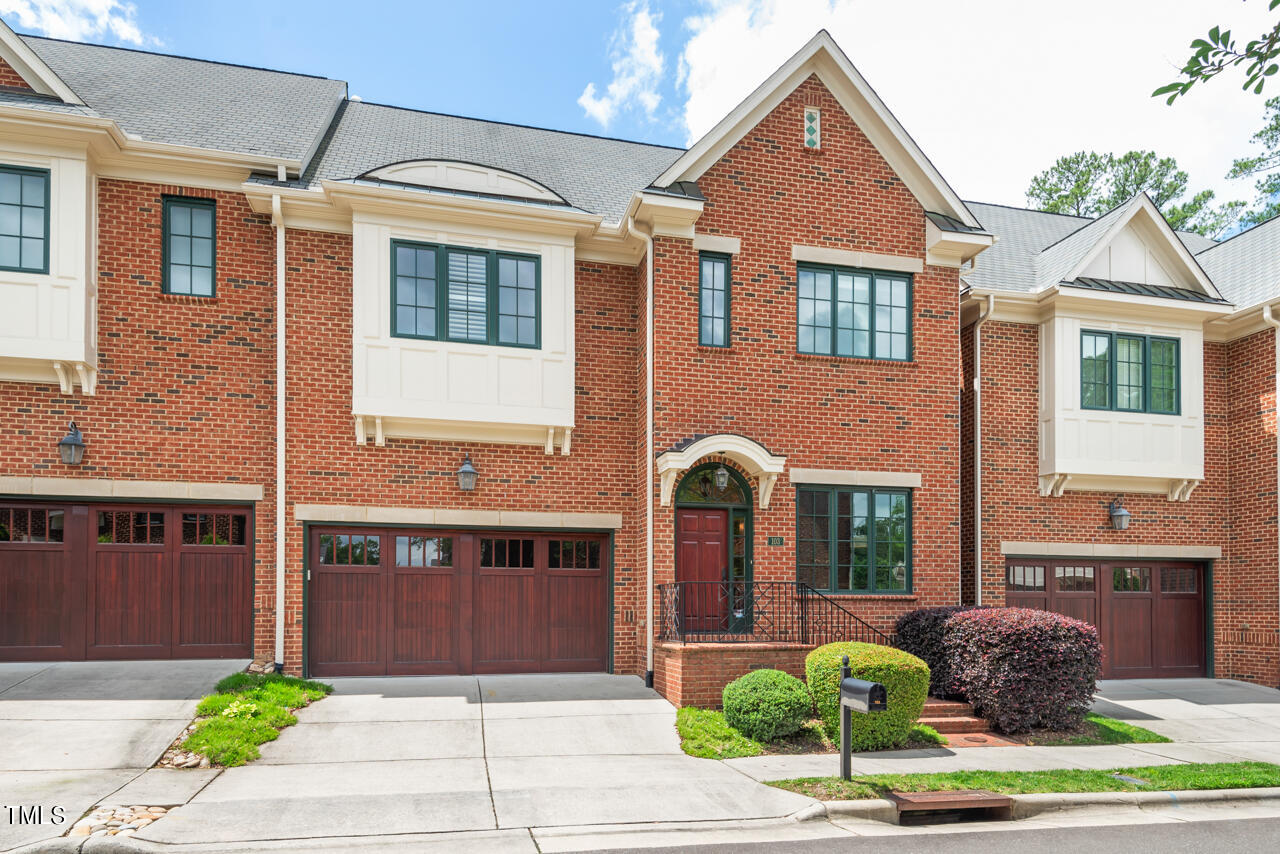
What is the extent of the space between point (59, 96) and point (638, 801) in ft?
37.1

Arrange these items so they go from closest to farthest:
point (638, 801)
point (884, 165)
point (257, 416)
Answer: point (638, 801) < point (257, 416) < point (884, 165)

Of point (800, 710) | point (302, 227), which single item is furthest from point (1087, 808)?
point (302, 227)

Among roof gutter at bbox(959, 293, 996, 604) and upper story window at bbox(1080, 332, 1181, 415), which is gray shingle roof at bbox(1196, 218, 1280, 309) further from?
roof gutter at bbox(959, 293, 996, 604)

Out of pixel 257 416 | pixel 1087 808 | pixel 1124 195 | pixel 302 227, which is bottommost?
pixel 1087 808

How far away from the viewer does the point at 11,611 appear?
11.4 metres

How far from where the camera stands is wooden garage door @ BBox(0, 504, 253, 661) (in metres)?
11.5

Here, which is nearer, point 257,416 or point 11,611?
point 11,611

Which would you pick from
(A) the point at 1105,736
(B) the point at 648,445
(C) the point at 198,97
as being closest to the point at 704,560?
(B) the point at 648,445

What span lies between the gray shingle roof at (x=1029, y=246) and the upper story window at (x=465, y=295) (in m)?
7.73

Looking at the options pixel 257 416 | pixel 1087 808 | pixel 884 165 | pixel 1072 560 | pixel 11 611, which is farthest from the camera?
pixel 1072 560

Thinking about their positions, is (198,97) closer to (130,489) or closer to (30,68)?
(30,68)

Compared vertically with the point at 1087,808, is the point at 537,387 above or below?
above

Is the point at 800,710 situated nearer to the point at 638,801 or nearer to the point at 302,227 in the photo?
the point at 638,801

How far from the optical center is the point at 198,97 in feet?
47.6
